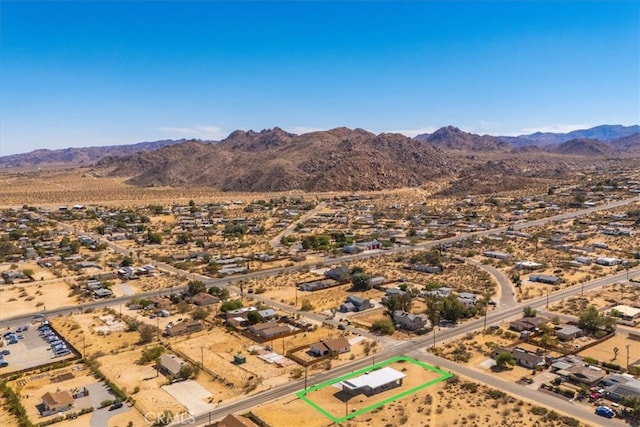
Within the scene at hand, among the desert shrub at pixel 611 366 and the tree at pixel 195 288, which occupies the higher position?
the tree at pixel 195 288

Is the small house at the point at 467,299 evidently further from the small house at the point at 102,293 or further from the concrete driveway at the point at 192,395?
the small house at the point at 102,293

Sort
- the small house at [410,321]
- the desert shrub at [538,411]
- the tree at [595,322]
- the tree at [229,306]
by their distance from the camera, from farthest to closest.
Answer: the tree at [229,306], the small house at [410,321], the tree at [595,322], the desert shrub at [538,411]

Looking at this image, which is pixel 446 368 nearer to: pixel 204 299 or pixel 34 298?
pixel 204 299

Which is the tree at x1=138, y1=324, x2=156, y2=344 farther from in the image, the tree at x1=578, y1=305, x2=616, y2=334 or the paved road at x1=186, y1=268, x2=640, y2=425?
the tree at x1=578, y1=305, x2=616, y2=334

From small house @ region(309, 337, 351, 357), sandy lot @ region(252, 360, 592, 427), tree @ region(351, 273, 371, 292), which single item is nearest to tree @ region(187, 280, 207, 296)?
tree @ region(351, 273, 371, 292)

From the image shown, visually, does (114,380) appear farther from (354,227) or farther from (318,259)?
(354,227)

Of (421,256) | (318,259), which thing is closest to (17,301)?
(318,259)

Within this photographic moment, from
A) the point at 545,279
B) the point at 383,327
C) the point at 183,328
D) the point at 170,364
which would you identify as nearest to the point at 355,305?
the point at 383,327

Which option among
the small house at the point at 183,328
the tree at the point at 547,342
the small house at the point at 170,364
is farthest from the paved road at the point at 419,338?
the small house at the point at 183,328
